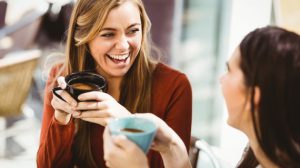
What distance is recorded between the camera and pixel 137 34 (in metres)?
1.61

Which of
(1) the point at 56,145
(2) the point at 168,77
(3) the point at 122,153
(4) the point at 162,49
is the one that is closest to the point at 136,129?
(3) the point at 122,153

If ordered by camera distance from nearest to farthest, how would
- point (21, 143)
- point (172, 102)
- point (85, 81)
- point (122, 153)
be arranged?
point (122, 153), point (85, 81), point (172, 102), point (21, 143)

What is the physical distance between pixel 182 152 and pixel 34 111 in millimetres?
1925

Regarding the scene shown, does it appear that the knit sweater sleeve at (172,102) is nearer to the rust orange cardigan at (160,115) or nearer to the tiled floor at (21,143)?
the rust orange cardigan at (160,115)

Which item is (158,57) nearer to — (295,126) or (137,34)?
(137,34)

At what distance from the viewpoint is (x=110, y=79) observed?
1.75m

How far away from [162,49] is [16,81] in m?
1.01

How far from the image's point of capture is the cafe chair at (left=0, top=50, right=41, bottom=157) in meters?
2.76

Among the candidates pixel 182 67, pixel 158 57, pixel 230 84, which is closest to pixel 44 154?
pixel 158 57

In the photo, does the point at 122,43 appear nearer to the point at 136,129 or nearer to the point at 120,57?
the point at 120,57

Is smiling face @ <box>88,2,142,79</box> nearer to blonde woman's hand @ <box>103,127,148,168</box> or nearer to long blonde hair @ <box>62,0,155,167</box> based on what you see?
long blonde hair @ <box>62,0,155,167</box>

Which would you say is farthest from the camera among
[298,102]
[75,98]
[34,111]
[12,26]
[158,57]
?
[34,111]

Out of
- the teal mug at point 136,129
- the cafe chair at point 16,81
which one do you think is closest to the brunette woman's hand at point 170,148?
the teal mug at point 136,129

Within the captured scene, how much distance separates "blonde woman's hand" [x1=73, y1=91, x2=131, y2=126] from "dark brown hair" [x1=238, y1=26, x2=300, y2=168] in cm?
41
